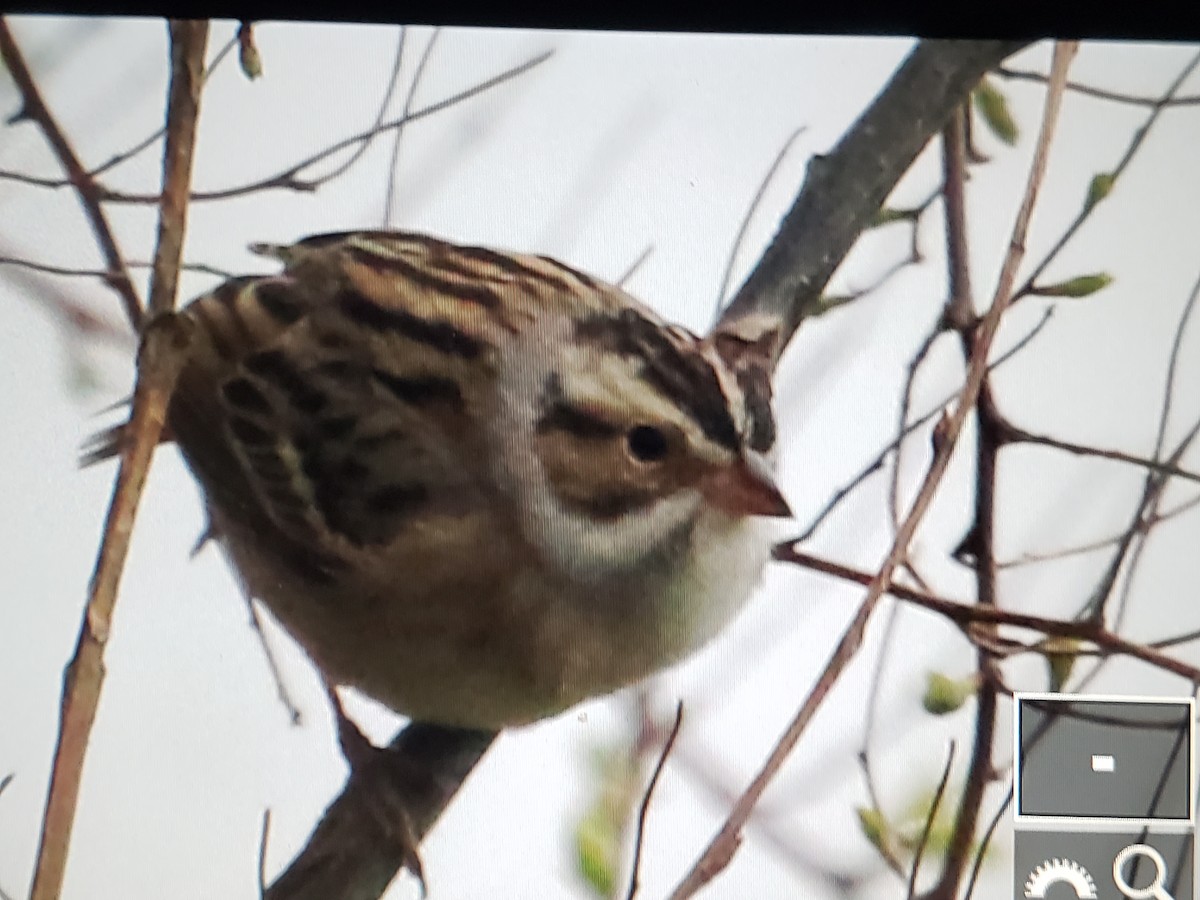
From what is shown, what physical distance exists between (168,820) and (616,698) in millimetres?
275

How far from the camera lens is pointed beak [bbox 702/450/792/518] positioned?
2.29ft

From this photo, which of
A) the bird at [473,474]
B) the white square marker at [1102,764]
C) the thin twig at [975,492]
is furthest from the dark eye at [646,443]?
the white square marker at [1102,764]

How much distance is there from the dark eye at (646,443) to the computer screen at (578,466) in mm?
37

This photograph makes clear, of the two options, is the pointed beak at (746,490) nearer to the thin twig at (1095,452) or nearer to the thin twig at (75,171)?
the thin twig at (1095,452)

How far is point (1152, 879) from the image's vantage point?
0.79 metres

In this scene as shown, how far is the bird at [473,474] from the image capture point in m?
0.72

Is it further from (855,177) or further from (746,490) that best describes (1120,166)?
(746,490)

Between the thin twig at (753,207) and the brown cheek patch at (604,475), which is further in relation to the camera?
the thin twig at (753,207)

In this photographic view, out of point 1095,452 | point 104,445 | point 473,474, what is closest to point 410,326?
point 473,474

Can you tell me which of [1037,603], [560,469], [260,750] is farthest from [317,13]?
[1037,603]

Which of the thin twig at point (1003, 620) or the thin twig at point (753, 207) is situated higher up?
the thin twig at point (753, 207)

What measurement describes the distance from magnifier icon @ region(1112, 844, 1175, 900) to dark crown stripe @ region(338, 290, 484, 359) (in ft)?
1.62

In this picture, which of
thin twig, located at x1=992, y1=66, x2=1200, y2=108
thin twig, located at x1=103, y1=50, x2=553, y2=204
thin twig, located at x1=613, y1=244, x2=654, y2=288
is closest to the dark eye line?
thin twig, located at x1=613, y1=244, x2=654, y2=288

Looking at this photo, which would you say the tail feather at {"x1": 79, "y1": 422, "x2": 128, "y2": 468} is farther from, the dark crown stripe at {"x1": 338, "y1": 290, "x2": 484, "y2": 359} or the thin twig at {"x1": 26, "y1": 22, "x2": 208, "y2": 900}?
the dark crown stripe at {"x1": 338, "y1": 290, "x2": 484, "y2": 359}
